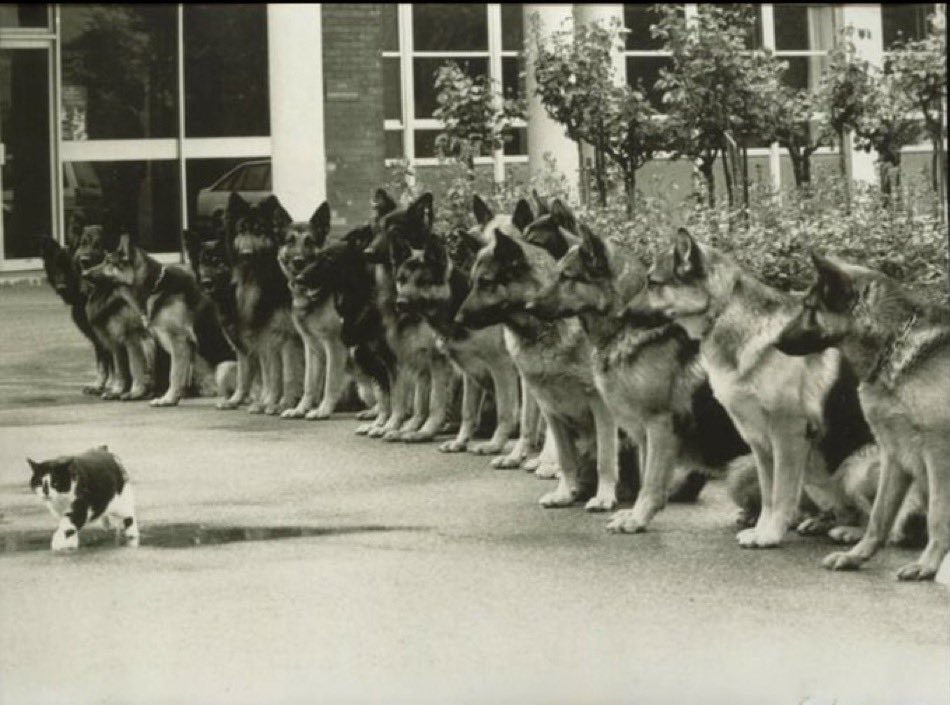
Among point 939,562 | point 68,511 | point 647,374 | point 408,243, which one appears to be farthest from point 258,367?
point 939,562

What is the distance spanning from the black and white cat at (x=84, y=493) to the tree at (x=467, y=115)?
58.9 inches

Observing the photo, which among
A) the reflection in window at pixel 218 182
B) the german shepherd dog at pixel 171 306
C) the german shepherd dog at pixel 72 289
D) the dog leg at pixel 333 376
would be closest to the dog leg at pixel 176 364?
the german shepherd dog at pixel 171 306

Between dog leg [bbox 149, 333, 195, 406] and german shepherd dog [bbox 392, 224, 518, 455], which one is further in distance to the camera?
german shepherd dog [bbox 392, 224, 518, 455]

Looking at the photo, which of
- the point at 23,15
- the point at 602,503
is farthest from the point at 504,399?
the point at 23,15

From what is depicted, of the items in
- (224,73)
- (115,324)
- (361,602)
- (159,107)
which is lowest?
(361,602)

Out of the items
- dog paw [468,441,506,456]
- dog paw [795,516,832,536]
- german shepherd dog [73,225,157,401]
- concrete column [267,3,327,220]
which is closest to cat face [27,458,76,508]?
german shepherd dog [73,225,157,401]

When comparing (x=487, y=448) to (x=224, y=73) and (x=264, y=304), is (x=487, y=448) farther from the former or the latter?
(x=224, y=73)

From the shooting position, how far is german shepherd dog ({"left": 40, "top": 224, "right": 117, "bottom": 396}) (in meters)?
5.15

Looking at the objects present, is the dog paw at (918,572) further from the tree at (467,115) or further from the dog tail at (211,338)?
the dog tail at (211,338)

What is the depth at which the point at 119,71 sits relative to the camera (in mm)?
5078

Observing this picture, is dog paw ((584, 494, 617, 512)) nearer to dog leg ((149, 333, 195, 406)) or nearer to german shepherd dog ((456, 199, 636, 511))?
german shepherd dog ((456, 199, 636, 511))

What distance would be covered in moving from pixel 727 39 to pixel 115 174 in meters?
2.64

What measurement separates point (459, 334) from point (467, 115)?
1736 millimetres

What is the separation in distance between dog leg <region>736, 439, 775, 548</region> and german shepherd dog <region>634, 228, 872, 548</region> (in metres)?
0.02
